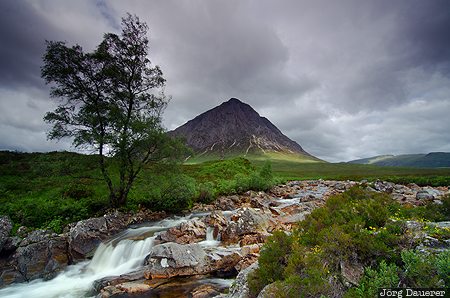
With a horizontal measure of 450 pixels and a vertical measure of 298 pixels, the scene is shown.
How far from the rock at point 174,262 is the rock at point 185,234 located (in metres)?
3.46

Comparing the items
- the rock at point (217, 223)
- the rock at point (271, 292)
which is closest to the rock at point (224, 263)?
the rock at point (217, 223)

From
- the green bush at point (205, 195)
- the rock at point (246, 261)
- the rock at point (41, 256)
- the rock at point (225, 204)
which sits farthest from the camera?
the green bush at point (205, 195)

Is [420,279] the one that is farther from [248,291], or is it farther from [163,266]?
[163,266]

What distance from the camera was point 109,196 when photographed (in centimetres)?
2489

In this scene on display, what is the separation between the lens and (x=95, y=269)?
15.9m

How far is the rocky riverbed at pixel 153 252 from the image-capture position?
12180mm

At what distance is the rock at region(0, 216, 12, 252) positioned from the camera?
16.7 m

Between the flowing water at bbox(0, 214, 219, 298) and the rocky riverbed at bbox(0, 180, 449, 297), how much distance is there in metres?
0.09

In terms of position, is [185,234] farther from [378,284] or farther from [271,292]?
[378,284]

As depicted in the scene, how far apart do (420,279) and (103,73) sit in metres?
26.7

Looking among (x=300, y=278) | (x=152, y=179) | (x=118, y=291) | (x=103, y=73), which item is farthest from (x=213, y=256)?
(x=103, y=73)

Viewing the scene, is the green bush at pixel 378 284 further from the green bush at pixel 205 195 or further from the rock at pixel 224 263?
the green bush at pixel 205 195

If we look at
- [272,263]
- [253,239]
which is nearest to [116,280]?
[253,239]

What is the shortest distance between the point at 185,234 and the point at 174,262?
16.3 ft
